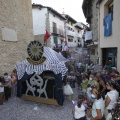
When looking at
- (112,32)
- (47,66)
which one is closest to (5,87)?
(47,66)

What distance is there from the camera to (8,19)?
10.8 m

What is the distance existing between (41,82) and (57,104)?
4.16 ft

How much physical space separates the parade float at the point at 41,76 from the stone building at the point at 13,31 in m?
3.32

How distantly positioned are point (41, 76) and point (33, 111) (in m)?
1.64

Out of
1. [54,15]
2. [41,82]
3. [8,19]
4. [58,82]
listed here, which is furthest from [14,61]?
[54,15]

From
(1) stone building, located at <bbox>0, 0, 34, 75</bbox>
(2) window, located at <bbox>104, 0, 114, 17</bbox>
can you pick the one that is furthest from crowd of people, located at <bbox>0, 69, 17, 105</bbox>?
(2) window, located at <bbox>104, 0, 114, 17</bbox>

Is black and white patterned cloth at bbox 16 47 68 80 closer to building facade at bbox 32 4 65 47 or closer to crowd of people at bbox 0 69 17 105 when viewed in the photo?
crowd of people at bbox 0 69 17 105

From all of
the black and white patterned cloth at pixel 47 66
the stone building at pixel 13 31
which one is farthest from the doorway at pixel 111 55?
the stone building at pixel 13 31

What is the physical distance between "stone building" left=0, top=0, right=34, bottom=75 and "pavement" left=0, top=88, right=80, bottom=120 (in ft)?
11.8

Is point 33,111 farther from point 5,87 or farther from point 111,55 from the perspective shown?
point 111,55

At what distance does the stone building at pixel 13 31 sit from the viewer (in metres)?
10.2

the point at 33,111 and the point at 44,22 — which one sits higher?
the point at 44,22

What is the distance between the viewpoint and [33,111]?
6387 millimetres

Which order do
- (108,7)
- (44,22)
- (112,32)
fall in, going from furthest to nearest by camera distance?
1. (44,22)
2. (108,7)
3. (112,32)
